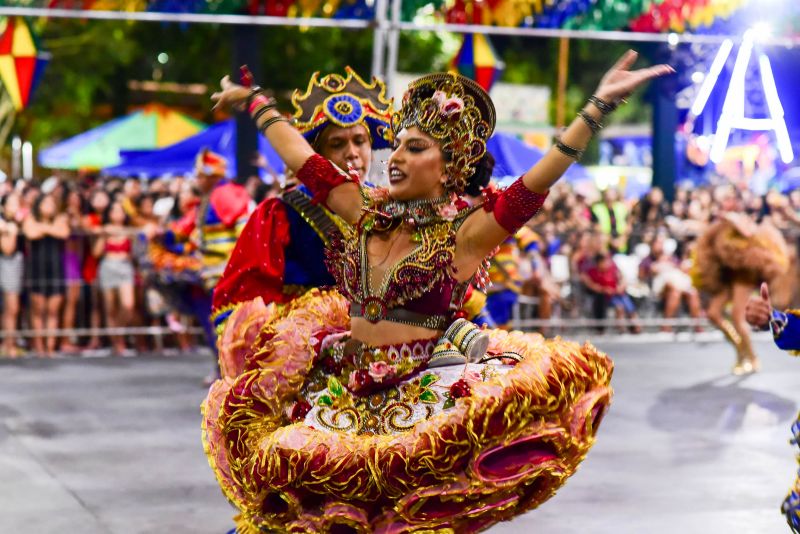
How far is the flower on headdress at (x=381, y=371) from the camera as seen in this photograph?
380cm

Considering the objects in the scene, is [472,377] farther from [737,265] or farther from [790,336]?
[737,265]

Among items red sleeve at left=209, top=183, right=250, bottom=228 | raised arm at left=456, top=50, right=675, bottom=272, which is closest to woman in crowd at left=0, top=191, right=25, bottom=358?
red sleeve at left=209, top=183, right=250, bottom=228

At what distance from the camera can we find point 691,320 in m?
14.9

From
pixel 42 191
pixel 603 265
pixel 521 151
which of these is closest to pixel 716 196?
pixel 603 265

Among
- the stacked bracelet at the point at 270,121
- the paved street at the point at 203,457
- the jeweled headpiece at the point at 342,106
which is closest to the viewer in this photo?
the stacked bracelet at the point at 270,121

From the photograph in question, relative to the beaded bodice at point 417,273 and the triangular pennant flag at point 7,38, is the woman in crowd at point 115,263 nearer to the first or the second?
the triangular pennant flag at point 7,38

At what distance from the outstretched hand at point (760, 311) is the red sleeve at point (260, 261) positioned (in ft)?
5.75

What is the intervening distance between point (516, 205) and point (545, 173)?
0.45 ft

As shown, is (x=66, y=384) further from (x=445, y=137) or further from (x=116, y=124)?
(x=116, y=124)

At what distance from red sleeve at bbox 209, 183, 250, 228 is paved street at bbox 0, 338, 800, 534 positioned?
1479mm

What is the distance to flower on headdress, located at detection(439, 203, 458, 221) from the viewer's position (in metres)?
3.84

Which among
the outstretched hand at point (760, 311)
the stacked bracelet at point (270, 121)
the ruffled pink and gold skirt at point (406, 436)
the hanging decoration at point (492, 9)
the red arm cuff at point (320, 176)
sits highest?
the hanging decoration at point (492, 9)

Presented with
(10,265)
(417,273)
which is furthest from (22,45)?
(417,273)

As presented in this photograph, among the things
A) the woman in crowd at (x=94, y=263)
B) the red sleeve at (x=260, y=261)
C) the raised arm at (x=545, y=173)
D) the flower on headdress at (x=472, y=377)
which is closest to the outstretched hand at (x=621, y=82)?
the raised arm at (x=545, y=173)
